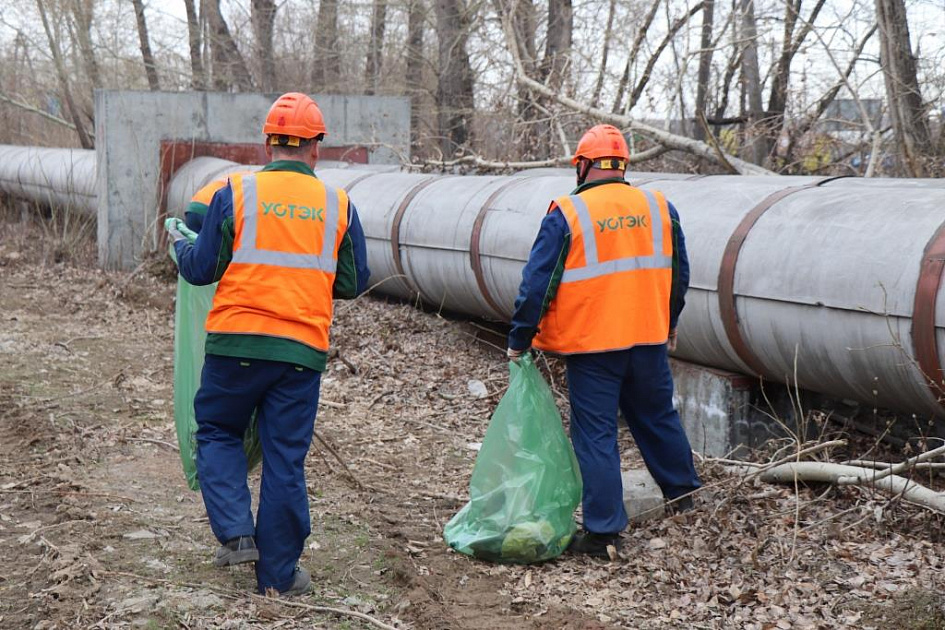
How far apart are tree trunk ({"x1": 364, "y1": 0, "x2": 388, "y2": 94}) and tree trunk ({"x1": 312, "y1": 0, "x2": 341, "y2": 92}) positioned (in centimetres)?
60

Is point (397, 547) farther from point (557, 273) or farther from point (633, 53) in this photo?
Result: point (633, 53)

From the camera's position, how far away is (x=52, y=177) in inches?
597

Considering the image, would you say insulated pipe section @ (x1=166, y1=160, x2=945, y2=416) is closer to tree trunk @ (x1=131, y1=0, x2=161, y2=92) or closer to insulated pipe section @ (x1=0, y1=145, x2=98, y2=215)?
insulated pipe section @ (x1=0, y1=145, x2=98, y2=215)

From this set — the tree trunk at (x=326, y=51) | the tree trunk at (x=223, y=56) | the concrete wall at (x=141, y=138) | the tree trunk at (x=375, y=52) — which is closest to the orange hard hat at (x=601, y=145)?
the concrete wall at (x=141, y=138)

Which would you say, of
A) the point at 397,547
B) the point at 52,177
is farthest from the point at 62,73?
the point at 397,547

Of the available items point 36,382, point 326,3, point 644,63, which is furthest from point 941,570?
point 326,3

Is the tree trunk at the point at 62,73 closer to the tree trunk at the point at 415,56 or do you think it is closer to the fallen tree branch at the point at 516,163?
the tree trunk at the point at 415,56

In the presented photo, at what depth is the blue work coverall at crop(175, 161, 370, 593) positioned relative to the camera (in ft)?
12.6

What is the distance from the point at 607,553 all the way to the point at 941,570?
4.23ft

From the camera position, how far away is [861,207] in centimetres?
488

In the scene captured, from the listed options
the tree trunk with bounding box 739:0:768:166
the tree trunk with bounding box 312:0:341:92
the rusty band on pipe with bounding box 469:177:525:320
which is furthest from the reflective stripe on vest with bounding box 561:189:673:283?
the tree trunk with bounding box 312:0:341:92

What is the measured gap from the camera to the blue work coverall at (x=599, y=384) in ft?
14.5

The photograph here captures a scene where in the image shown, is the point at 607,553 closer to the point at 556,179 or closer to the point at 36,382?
the point at 556,179

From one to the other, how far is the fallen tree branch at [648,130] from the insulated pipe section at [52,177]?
5.90m
